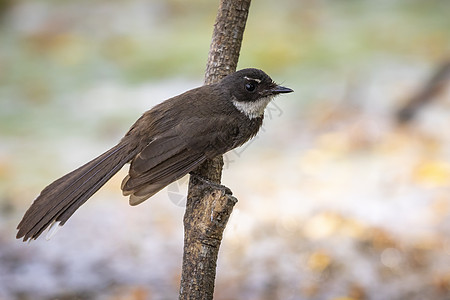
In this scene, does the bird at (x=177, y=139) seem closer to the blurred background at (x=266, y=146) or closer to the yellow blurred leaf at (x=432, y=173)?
the blurred background at (x=266, y=146)

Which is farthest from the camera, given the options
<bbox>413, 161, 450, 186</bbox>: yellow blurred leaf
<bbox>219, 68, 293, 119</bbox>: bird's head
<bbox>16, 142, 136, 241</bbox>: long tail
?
<bbox>413, 161, 450, 186</bbox>: yellow blurred leaf

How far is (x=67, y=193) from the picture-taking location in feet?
12.1

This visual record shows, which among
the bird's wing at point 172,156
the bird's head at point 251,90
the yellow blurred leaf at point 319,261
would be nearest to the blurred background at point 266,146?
the yellow blurred leaf at point 319,261

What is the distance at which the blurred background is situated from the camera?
5848 millimetres

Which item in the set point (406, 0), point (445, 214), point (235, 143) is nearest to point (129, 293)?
point (235, 143)

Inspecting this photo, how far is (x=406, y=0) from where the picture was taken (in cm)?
1220

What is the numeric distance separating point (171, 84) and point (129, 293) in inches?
173

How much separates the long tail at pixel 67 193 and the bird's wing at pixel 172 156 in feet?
0.39

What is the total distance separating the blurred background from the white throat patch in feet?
0.37

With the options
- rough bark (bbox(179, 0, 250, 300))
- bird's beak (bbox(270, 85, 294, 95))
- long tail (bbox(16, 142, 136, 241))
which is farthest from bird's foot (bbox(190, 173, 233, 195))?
bird's beak (bbox(270, 85, 294, 95))

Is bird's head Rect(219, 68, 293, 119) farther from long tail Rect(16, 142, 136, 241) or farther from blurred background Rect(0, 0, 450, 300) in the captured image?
long tail Rect(16, 142, 136, 241)

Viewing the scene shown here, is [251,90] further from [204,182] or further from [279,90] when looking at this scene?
[204,182]

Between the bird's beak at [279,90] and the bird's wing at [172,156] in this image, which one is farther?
the bird's beak at [279,90]

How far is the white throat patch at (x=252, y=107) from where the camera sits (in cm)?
424
